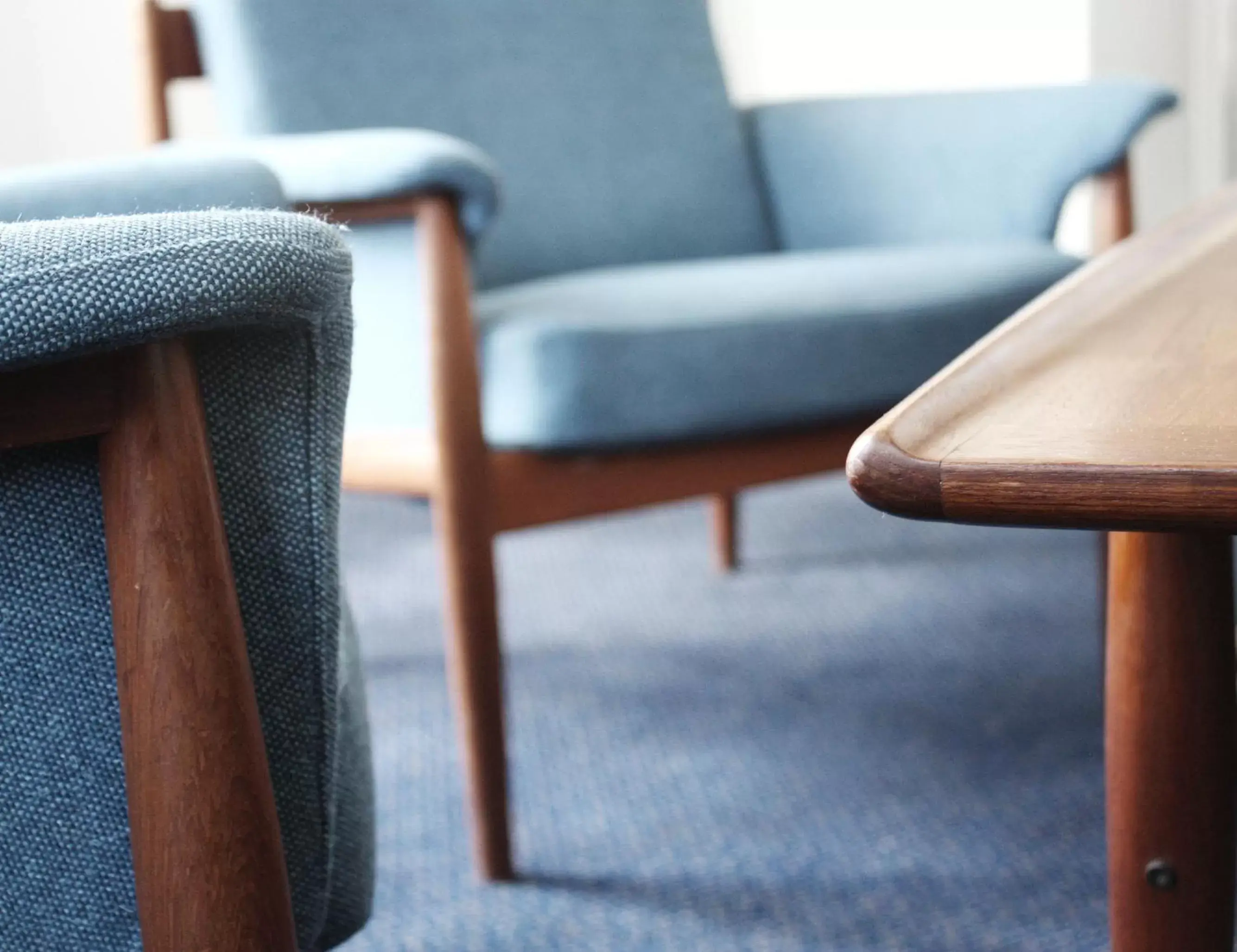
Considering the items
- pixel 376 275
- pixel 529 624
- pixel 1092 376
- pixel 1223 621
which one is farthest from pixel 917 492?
pixel 529 624

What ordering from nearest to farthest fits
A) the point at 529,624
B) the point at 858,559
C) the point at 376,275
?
the point at 376,275 → the point at 529,624 → the point at 858,559

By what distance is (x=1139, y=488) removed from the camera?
412 mm

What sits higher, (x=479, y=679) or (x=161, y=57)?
(x=161, y=57)

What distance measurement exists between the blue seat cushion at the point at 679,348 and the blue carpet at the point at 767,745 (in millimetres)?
332

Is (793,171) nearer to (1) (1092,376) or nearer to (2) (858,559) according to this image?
(2) (858,559)

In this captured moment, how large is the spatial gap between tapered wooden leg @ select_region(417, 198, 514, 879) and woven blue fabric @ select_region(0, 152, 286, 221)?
324 millimetres

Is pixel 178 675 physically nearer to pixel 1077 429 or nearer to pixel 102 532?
pixel 102 532

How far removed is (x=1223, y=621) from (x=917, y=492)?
0.82ft

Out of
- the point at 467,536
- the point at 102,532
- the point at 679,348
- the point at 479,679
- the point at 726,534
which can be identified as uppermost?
the point at 102,532

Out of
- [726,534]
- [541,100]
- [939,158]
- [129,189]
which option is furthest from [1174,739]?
[726,534]

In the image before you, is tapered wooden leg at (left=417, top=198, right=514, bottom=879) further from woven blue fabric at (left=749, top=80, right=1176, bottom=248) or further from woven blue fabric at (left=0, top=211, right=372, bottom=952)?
woven blue fabric at (left=749, top=80, right=1176, bottom=248)

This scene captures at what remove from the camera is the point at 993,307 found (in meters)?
1.16

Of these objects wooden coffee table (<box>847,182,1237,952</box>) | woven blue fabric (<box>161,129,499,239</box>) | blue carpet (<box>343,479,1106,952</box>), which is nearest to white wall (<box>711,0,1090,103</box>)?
blue carpet (<box>343,479,1106,952</box>)

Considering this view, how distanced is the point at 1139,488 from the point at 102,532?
33 centimetres
